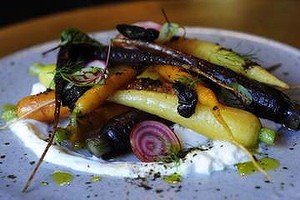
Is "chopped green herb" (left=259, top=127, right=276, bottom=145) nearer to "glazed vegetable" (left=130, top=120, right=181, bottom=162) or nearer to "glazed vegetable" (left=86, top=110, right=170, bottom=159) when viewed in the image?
"glazed vegetable" (left=130, top=120, right=181, bottom=162)

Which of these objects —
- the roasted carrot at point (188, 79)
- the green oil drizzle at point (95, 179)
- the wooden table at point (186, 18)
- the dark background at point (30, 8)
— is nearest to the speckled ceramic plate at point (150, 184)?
the green oil drizzle at point (95, 179)

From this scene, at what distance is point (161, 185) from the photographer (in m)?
1.53

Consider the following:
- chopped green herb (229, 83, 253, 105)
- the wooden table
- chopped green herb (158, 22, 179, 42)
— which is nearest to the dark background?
the wooden table

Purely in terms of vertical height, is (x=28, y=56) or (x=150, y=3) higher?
(x=150, y=3)

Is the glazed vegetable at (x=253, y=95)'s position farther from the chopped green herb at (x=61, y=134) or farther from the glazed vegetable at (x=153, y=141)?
the chopped green herb at (x=61, y=134)

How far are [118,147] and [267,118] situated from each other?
1.54 ft

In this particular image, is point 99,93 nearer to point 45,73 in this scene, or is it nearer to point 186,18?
point 45,73

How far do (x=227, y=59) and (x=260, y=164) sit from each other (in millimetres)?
455

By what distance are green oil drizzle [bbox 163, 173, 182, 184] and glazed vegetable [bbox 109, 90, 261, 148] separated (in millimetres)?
175

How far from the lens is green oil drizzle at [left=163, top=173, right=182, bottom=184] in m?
1.54

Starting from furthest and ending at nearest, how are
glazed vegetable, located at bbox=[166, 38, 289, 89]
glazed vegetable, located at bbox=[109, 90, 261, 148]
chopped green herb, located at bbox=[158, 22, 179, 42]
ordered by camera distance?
chopped green herb, located at bbox=[158, 22, 179, 42] → glazed vegetable, located at bbox=[166, 38, 289, 89] → glazed vegetable, located at bbox=[109, 90, 261, 148]

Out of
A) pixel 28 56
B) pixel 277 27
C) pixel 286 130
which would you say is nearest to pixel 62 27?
pixel 28 56

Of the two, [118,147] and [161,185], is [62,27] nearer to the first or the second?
[118,147]

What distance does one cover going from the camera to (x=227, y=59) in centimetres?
189
